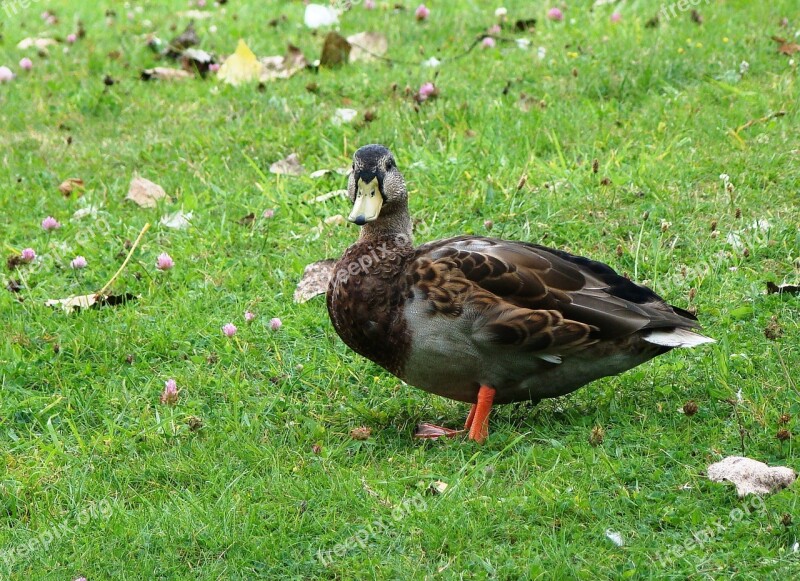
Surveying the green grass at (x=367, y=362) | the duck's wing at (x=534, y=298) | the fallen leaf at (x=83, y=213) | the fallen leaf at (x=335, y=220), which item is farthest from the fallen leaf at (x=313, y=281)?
the fallen leaf at (x=83, y=213)

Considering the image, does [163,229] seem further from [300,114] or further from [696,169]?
[696,169]

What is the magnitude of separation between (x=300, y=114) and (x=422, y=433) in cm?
309

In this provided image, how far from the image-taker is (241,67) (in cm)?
739

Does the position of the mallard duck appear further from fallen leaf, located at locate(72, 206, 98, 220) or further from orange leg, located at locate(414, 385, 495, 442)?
fallen leaf, located at locate(72, 206, 98, 220)

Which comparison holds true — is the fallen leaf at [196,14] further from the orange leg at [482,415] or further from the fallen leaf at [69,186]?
the orange leg at [482,415]

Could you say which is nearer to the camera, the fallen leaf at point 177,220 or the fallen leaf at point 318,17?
the fallen leaf at point 177,220

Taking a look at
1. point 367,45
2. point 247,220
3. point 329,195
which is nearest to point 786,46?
point 367,45

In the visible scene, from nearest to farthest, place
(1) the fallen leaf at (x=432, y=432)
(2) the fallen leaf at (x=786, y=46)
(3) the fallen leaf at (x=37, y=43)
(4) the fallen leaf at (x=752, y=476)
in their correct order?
(4) the fallen leaf at (x=752, y=476)
(1) the fallen leaf at (x=432, y=432)
(2) the fallen leaf at (x=786, y=46)
(3) the fallen leaf at (x=37, y=43)

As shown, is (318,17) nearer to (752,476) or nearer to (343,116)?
(343,116)

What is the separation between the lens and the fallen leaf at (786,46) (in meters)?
6.81

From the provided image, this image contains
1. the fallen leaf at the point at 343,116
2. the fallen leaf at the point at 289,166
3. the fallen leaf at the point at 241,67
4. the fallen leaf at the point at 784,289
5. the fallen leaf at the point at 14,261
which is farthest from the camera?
the fallen leaf at the point at 241,67

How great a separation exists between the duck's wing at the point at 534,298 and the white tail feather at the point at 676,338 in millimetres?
10

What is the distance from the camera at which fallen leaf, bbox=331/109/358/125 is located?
649 cm

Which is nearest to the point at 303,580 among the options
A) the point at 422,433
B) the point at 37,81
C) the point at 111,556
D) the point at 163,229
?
the point at 111,556
